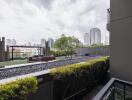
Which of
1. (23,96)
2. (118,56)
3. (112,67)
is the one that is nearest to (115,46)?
(118,56)

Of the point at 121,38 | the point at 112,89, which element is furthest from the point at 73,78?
the point at 112,89

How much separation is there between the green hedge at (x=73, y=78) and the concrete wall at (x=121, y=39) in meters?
1.15

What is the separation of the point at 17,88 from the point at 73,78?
10.1ft

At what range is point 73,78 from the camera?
20.9 ft

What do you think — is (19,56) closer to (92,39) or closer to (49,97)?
(49,97)

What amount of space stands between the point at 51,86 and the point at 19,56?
16.2 meters

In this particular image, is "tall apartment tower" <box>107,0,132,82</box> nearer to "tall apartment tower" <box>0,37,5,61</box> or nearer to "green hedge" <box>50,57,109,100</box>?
"green hedge" <box>50,57,109,100</box>

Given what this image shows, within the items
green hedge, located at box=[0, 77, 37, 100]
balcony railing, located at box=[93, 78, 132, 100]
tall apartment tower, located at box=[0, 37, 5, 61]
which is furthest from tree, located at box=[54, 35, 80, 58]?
balcony railing, located at box=[93, 78, 132, 100]

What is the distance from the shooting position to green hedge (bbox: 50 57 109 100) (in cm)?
562

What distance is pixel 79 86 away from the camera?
7066 millimetres

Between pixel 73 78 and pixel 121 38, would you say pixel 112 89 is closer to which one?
pixel 73 78

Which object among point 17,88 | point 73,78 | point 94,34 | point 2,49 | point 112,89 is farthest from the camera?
point 94,34

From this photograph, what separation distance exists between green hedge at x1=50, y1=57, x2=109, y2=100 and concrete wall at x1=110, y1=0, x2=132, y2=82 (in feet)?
3.77

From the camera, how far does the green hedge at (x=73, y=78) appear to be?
562cm
